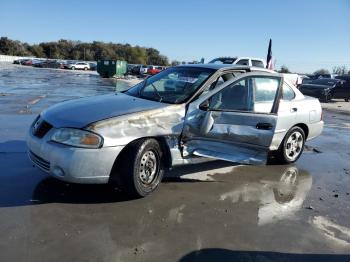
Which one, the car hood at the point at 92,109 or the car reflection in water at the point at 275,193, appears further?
the car reflection in water at the point at 275,193

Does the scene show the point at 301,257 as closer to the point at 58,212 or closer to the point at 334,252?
the point at 334,252

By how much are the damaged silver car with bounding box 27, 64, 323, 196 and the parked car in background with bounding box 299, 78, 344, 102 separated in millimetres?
19392

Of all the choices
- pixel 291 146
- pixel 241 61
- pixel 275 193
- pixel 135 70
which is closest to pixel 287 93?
pixel 291 146

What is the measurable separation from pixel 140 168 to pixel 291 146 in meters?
3.28

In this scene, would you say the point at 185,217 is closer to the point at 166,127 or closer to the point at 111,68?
the point at 166,127

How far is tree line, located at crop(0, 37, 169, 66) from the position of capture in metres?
115

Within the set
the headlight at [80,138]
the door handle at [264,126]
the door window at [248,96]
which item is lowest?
the headlight at [80,138]

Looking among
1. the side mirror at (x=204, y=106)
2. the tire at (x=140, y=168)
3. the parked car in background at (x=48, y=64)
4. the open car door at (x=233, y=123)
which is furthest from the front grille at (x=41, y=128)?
the parked car in background at (x=48, y=64)

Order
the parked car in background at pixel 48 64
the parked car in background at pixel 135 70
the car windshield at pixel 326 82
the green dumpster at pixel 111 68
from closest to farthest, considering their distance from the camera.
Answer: the car windshield at pixel 326 82 → the green dumpster at pixel 111 68 → the parked car in background at pixel 135 70 → the parked car in background at pixel 48 64

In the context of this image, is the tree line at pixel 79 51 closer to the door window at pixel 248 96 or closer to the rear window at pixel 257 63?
the rear window at pixel 257 63

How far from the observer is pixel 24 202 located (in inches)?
Result: 193

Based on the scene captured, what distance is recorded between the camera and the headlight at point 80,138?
4.87 metres

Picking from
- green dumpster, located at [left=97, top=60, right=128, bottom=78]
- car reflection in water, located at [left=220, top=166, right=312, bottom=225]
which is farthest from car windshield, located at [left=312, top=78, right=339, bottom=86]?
green dumpster, located at [left=97, top=60, right=128, bottom=78]

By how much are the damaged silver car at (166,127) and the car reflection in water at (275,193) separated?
38cm
